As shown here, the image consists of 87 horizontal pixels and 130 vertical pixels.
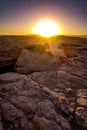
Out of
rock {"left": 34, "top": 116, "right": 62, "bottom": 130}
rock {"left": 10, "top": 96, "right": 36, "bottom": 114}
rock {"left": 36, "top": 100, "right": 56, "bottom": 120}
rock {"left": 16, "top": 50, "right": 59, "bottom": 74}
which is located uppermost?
rock {"left": 16, "top": 50, "right": 59, "bottom": 74}

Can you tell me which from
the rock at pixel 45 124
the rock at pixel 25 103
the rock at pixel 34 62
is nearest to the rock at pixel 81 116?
the rock at pixel 45 124

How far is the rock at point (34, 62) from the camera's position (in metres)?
6.50

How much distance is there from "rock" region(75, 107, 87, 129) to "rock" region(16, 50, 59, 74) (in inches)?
95.4

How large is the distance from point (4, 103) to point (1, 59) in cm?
278

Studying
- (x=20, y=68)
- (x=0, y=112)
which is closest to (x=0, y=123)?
(x=0, y=112)

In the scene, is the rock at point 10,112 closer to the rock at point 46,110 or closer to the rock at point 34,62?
the rock at point 46,110

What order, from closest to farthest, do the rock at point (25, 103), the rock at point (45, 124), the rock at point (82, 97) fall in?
the rock at point (45, 124) → the rock at point (25, 103) → the rock at point (82, 97)

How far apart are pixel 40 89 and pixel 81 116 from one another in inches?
55.8

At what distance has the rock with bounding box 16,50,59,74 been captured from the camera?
6.50 m

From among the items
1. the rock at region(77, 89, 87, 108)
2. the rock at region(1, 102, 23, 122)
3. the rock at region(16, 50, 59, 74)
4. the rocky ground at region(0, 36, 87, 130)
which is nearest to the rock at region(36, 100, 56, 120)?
the rocky ground at region(0, 36, 87, 130)

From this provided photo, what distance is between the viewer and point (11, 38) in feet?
28.8

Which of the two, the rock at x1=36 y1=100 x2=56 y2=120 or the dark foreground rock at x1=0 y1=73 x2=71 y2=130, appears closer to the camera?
the dark foreground rock at x1=0 y1=73 x2=71 y2=130

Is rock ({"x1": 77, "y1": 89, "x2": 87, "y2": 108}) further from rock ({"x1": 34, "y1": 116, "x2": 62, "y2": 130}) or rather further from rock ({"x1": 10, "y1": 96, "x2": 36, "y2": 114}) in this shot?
rock ({"x1": 10, "y1": 96, "x2": 36, "y2": 114})

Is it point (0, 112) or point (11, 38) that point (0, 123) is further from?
point (11, 38)
